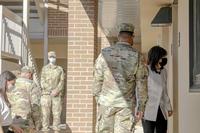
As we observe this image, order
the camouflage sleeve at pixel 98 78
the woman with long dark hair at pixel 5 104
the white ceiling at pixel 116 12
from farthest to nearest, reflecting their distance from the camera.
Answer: the white ceiling at pixel 116 12
the woman with long dark hair at pixel 5 104
the camouflage sleeve at pixel 98 78

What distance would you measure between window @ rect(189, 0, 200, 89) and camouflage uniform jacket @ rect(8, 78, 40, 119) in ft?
9.70

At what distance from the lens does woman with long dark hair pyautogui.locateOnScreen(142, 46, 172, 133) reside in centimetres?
583

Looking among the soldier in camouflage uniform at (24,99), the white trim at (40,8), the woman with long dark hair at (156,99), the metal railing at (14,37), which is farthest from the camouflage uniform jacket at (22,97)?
the white trim at (40,8)

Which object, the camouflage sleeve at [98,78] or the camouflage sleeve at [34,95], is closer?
the camouflage sleeve at [98,78]

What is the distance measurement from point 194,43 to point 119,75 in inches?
33.4

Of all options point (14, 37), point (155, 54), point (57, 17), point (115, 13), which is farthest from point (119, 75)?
point (57, 17)

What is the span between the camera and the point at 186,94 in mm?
5086

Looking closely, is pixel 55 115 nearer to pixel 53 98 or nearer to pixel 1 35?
pixel 53 98

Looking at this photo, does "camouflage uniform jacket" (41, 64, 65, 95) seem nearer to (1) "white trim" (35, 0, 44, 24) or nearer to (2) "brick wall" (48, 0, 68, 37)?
(1) "white trim" (35, 0, 44, 24)

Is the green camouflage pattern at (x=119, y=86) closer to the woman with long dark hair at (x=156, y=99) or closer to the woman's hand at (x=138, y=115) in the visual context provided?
the woman's hand at (x=138, y=115)

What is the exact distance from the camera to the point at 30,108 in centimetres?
702

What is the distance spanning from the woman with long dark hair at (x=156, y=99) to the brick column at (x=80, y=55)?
1.65 meters

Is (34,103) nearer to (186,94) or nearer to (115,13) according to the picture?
(186,94)

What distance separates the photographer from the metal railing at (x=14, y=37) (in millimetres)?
7613
